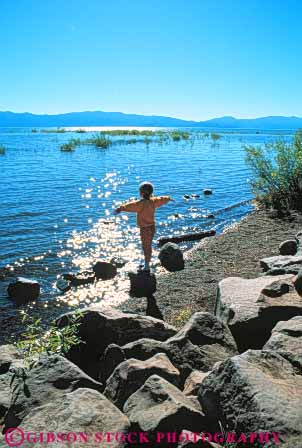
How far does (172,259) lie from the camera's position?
13953mm

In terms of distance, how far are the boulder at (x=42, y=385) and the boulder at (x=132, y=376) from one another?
0.34 metres

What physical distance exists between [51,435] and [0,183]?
3160cm

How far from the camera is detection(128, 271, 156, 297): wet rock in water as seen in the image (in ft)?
38.4

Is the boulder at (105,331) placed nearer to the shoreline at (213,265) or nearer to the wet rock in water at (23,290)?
the shoreline at (213,265)

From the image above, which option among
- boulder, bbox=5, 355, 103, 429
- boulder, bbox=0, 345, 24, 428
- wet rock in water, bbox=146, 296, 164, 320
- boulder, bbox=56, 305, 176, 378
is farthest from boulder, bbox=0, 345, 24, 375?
wet rock in water, bbox=146, 296, 164, 320

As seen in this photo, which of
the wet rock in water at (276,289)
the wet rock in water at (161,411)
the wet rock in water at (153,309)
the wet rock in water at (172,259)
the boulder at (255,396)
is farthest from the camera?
the wet rock in water at (172,259)

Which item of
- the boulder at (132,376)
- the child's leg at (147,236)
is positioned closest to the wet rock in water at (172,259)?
the child's leg at (147,236)

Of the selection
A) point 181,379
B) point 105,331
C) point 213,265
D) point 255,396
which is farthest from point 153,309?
point 255,396

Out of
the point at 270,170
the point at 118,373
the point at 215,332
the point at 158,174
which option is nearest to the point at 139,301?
the point at 215,332

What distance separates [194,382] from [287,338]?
153 cm

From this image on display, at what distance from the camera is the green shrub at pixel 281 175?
20.7 metres

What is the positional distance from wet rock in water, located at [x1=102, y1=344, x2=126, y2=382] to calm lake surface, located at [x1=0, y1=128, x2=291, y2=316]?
549 centimetres

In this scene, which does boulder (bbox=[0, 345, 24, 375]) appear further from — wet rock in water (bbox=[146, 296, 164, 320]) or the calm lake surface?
the calm lake surface

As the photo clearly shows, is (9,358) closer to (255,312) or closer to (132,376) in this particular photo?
(132,376)
